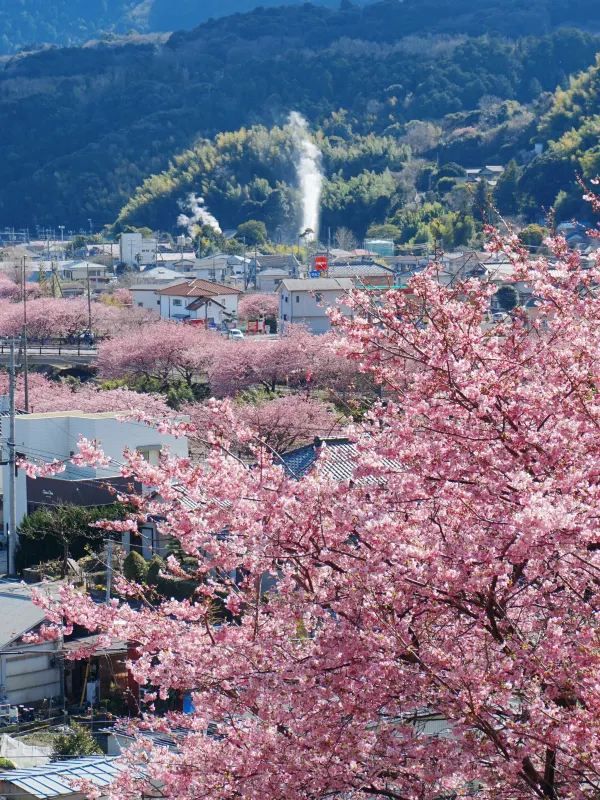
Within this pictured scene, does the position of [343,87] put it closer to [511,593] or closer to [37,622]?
[37,622]

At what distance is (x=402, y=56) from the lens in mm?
110938

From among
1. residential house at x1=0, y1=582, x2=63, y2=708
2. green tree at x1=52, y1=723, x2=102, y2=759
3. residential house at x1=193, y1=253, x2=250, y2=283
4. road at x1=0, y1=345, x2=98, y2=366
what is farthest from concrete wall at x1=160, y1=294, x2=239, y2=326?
green tree at x1=52, y1=723, x2=102, y2=759

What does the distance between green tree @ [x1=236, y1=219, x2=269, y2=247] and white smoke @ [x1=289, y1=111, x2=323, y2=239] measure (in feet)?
13.6

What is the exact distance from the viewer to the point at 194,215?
8188cm

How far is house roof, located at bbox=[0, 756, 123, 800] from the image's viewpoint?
8.00 meters

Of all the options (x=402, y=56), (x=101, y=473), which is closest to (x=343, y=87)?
(x=402, y=56)

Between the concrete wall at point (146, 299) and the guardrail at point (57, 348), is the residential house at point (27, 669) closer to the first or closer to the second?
the guardrail at point (57, 348)

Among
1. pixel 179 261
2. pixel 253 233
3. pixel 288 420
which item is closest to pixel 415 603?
pixel 288 420

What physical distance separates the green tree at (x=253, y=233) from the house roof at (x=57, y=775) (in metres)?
61.5

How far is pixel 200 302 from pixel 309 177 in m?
45.0

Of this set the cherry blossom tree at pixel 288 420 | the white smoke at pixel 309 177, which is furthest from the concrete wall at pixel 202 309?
the white smoke at pixel 309 177

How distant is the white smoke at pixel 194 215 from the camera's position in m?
79.8

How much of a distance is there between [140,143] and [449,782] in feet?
331

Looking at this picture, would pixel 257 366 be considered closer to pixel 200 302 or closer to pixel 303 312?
pixel 303 312
